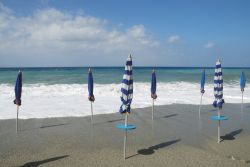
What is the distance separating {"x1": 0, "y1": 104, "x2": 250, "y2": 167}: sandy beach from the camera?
7.13m

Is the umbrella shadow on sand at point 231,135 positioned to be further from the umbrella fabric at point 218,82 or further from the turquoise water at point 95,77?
the turquoise water at point 95,77

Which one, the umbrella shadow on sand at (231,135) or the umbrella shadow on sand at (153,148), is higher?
the umbrella shadow on sand at (231,135)

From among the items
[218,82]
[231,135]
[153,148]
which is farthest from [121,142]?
[231,135]

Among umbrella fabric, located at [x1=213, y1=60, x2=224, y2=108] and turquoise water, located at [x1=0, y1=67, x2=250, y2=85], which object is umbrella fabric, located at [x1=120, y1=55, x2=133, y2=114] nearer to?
→ umbrella fabric, located at [x1=213, y1=60, x2=224, y2=108]

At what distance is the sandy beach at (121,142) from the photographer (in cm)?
713

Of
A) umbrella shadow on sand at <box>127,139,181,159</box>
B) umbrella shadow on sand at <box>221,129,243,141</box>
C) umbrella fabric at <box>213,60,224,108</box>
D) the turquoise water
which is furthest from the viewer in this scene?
the turquoise water

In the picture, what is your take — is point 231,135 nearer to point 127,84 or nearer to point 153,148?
point 153,148

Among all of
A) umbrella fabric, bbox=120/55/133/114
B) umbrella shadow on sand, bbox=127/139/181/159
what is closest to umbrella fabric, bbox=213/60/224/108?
umbrella shadow on sand, bbox=127/139/181/159

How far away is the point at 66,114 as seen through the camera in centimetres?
1305

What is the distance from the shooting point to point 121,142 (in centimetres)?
869

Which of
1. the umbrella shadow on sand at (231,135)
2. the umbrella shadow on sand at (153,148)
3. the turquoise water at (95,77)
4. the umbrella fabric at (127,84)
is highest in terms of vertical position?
the umbrella fabric at (127,84)

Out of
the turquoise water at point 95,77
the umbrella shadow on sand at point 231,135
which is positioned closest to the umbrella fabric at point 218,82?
the umbrella shadow on sand at point 231,135

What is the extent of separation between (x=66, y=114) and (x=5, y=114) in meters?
2.81

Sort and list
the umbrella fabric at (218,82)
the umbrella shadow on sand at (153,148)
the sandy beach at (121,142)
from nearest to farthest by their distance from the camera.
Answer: the sandy beach at (121,142) → the umbrella shadow on sand at (153,148) → the umbrella fabric at (218,82)
